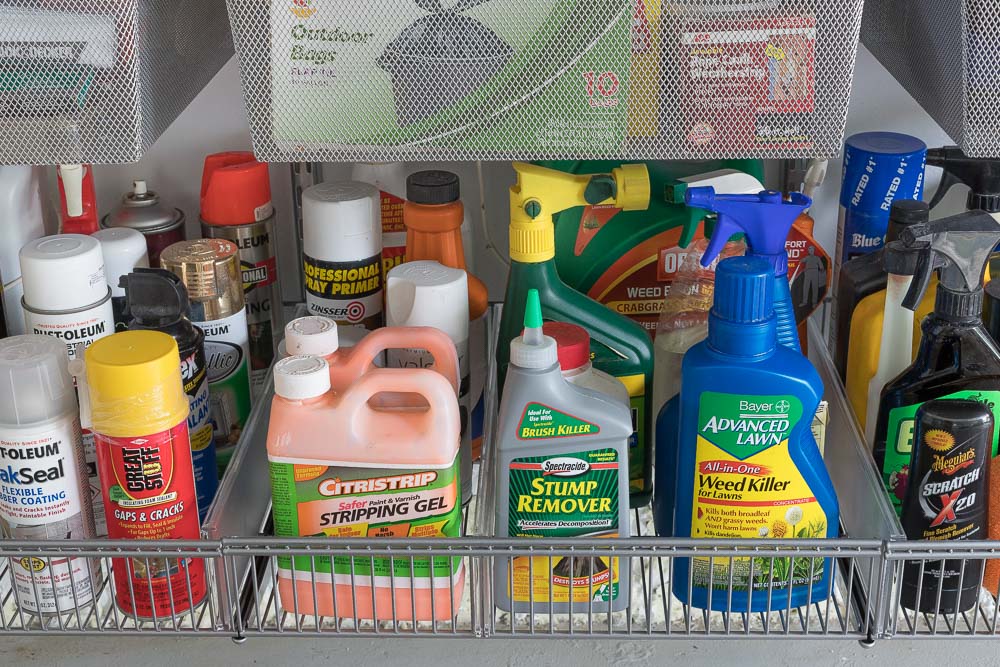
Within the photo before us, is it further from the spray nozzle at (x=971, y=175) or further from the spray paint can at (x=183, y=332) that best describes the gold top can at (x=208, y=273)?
the spray nozzle at (x=971, y=175)

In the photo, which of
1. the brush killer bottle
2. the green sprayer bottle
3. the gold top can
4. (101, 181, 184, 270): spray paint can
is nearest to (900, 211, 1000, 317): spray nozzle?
the brush killer bottle

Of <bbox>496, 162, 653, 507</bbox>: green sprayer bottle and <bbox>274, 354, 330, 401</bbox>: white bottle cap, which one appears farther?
<bbox>496, 162, 653, 507</bbox>: green sprayer bottle

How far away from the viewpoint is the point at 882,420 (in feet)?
3.14

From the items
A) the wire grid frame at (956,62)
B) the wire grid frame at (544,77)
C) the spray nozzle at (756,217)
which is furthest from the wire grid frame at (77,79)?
the wire grid frame at (956,62)

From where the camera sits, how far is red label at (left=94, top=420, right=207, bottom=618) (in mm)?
832

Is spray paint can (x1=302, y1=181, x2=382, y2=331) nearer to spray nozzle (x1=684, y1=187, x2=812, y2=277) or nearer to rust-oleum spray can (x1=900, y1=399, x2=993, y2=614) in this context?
spray nozzle (x1=684, y1=187, x2=812, y2=277)

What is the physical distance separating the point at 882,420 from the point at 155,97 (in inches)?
26.1

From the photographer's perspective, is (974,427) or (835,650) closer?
(974,427)

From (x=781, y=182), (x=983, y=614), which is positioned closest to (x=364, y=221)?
(x=781, y=182)

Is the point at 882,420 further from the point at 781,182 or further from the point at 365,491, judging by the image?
the point at 365,491

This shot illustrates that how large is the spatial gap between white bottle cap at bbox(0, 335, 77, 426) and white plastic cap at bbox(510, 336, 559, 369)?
0.34 meters

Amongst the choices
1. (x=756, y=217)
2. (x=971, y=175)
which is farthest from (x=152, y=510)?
(x=971, y=175)

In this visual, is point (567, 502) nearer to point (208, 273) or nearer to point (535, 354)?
point (535, 354)

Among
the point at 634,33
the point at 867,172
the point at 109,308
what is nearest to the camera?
the point at 634,33
